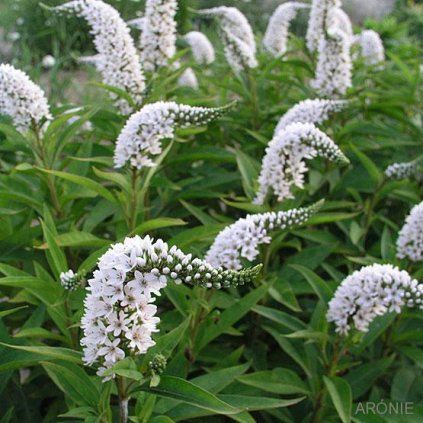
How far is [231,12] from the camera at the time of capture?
4.71 metres

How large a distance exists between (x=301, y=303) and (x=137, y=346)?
5.76 feet

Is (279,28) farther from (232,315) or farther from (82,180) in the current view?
(232,315)

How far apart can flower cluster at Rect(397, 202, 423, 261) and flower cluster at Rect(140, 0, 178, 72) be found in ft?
6.46

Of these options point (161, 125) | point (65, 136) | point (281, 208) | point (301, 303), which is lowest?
point (301, 303)

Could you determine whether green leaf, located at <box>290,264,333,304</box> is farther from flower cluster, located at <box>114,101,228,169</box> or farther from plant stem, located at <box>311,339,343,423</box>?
flower cluster, located at <box>114,101,228,169</box>

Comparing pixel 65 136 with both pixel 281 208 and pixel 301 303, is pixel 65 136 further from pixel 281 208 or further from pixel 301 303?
pixel 301 303

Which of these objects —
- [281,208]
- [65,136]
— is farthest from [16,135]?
[281,208]

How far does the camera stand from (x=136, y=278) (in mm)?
1781

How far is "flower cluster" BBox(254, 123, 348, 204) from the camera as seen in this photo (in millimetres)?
2918

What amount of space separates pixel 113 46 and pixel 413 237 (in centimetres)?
193

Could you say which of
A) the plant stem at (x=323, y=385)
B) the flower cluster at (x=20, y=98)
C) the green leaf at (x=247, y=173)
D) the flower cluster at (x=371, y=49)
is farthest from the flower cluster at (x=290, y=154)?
the flower cluster at (x=371, y=49)

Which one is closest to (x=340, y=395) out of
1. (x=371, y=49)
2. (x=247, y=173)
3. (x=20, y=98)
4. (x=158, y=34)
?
(x=247, y=173)

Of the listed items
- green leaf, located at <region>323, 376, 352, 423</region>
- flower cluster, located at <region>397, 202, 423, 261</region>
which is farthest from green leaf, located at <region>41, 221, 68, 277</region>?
flower cluster, located at <region>397, 202, 423, 261</region>

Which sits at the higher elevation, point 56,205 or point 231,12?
point 231,12
